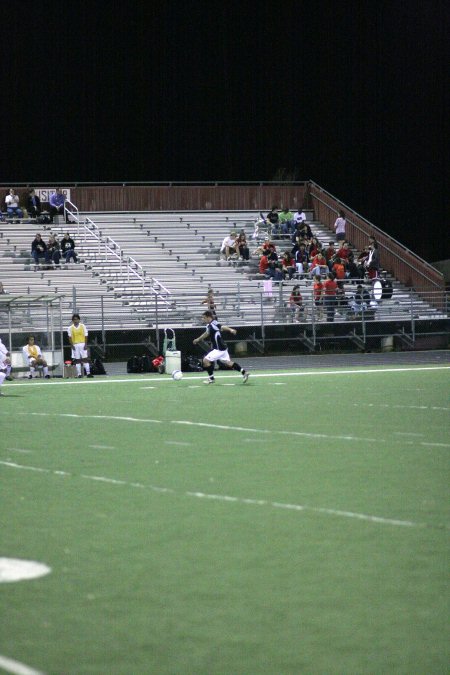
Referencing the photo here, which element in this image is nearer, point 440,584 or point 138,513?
point 440,584

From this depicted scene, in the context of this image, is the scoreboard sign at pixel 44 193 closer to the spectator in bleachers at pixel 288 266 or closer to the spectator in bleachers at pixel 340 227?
the spectator in bleachers at pixel 288 266

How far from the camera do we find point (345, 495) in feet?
29.2

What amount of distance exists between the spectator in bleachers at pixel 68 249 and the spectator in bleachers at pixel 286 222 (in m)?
9.58

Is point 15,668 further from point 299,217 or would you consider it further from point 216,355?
point 299,217

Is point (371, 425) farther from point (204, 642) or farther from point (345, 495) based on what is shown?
point (204, 642)

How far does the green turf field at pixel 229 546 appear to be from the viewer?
16.3ft

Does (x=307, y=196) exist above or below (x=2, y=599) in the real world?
above

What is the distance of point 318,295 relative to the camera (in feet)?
124

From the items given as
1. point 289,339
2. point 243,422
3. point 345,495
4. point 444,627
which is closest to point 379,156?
point 289,339

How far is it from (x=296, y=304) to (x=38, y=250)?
9.18 metres

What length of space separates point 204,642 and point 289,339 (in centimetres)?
3178

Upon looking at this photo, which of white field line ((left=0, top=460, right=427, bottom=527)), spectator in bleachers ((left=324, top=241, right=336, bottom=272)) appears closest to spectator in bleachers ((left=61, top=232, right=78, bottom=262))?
spectator in bleachers ((left=324, top=241, right=336, bottom=272))

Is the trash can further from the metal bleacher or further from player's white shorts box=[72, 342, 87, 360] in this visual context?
the metal bleacher

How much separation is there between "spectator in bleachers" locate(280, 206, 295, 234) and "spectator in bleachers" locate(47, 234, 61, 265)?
10206mm
